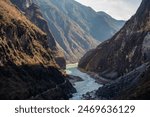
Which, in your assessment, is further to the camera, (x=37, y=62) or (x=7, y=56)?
(x=37, y=62)

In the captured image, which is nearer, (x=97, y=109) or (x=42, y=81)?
(x=97, y=109)

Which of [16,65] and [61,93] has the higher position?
[16,65]

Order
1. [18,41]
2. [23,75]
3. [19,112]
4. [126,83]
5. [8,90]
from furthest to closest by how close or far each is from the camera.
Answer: [18,41], [23,75], [126,83], [8,90], [19,112]

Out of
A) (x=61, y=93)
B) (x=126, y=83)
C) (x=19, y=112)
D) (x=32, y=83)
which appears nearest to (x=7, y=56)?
(x=32, y=83)

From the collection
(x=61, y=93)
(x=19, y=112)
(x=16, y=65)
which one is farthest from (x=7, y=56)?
(x=19, y=112)

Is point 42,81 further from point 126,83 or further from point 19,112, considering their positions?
point 19,112

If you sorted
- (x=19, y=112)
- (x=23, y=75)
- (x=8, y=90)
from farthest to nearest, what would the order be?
(x=23, y=75), (x=8, y=90), (x=19, y=112)

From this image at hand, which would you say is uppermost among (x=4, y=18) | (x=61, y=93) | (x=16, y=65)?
(x=4, y=18)

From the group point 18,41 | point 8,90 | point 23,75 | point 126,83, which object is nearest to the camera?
point 8,90

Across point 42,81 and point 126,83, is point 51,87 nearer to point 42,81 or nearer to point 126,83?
point 42,81
